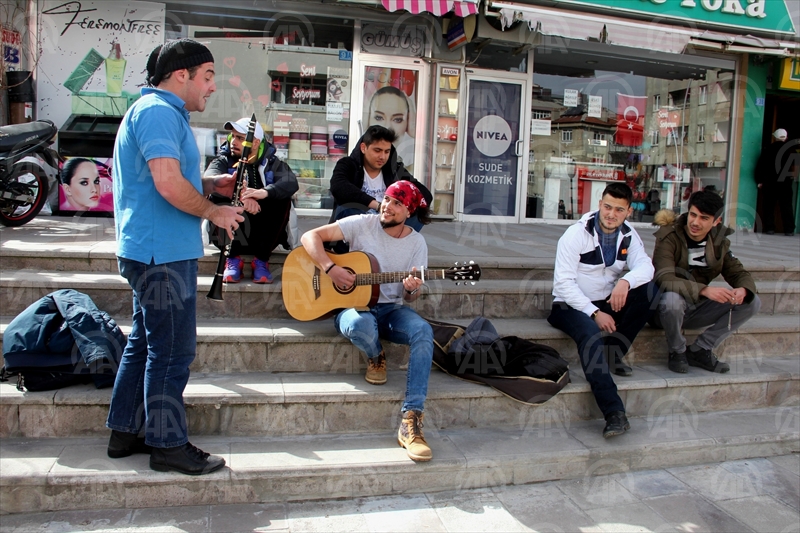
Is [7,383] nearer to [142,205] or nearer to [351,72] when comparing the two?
[142,205]

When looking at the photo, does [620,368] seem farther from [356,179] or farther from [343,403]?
[356,179]

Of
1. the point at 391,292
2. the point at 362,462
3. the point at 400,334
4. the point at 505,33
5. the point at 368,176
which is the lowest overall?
the point at 362,462

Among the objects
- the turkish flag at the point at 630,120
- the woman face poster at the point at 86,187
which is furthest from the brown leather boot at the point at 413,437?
the turkish flag at the point at 630,120

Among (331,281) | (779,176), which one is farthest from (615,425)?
(779,176)

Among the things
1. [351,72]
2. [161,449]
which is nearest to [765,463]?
[161,449]

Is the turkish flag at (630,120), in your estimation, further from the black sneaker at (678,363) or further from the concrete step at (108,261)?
the black sneaker at (678,363)

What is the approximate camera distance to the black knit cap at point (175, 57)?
8.97 feet

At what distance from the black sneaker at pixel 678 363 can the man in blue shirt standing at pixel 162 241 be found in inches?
120

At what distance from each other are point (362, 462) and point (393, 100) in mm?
6170

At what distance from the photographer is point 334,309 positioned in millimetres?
3711

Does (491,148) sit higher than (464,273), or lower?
higher

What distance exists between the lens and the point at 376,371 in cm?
365

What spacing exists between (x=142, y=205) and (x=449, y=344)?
6.58 feet

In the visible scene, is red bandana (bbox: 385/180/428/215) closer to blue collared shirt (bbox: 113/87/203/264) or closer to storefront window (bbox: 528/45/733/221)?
blue collared shirt (bbox: 113/87/203/264)
